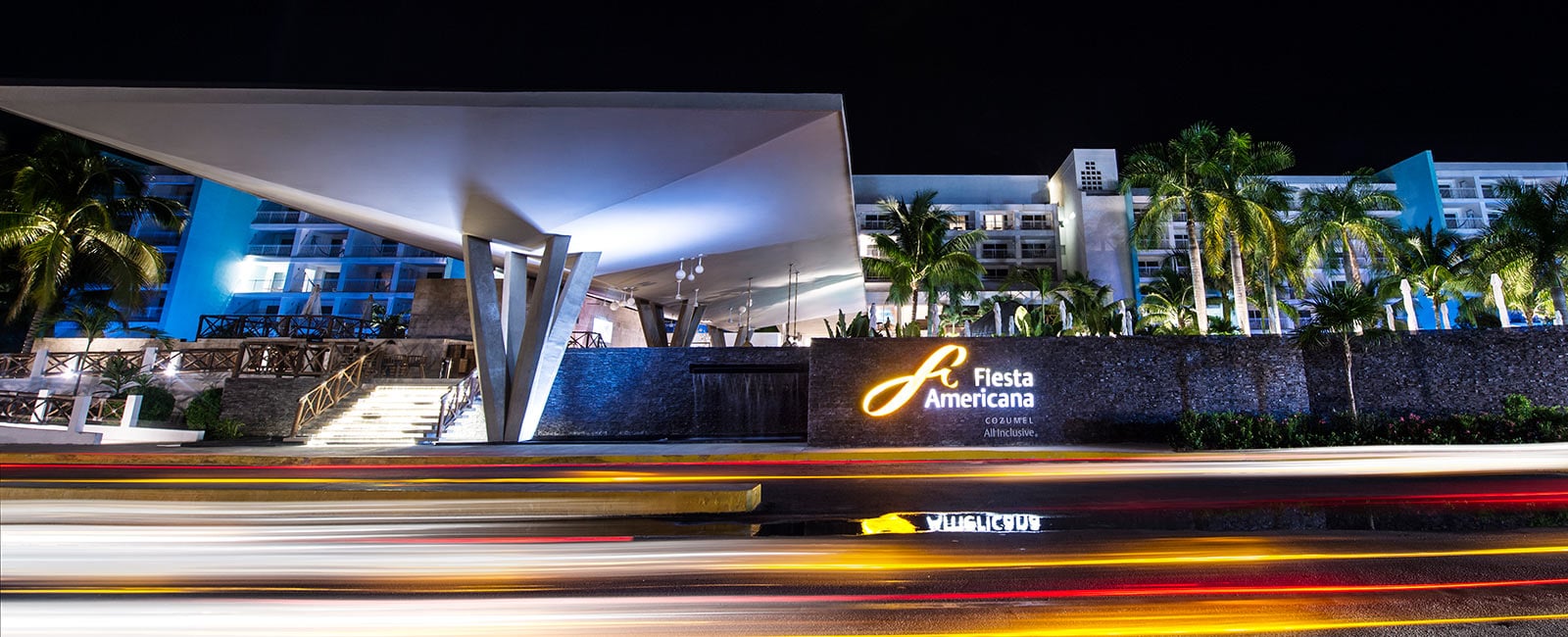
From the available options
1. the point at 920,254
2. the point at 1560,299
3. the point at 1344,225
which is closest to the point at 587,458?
the point at 920,254

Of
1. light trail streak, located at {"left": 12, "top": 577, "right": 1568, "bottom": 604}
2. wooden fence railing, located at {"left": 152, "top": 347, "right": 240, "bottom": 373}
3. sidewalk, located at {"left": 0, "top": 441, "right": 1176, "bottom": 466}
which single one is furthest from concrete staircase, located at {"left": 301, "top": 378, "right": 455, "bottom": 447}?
light trail streak, located at {"left": 12, "top": 577, "right": 1568, "bottom": 604}

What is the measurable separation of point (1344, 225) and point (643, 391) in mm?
33893

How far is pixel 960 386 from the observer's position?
14.6 meters

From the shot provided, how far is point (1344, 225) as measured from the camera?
1202 inches

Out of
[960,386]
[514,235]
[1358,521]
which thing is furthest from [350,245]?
[1358,521]

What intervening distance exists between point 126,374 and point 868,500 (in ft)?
83.7

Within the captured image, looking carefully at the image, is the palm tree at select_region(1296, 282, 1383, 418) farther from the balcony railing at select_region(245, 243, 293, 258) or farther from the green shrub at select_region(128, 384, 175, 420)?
the balcony railing at select_region(245, 243, 293, 258)

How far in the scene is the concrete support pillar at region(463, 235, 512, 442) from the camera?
16391mm

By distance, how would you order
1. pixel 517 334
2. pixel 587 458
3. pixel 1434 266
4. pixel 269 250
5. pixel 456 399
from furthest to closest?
1. pixel 269 250
2. pixel 1434 266
3. pixel 456 399
4. pixel 517 334
5. pixel 587 458

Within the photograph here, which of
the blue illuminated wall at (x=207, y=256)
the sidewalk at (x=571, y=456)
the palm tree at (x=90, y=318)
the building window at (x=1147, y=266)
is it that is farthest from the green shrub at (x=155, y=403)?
the building window at (x=1147, y=266)

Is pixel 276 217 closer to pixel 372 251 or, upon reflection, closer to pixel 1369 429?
pixel 372 251

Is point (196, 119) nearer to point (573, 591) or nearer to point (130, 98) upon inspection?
point (130, 98)

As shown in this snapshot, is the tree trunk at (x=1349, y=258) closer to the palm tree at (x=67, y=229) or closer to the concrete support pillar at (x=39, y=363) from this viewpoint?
the concrete support pillar at (x=39, y=363)

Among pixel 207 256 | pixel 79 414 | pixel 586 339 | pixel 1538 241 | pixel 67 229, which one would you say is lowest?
pixel 79 414
